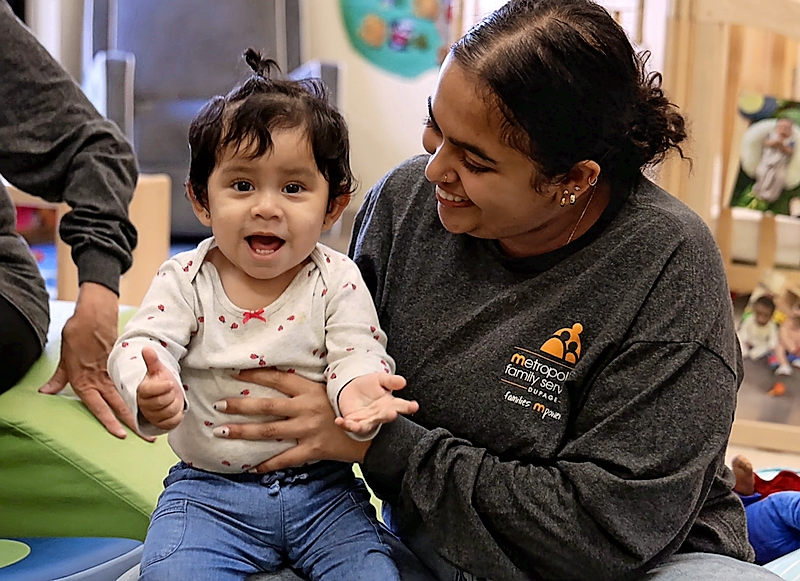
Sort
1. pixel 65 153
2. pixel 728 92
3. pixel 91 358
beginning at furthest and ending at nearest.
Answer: pixel 728 92 < pixel 65 153 < pixel 91 358

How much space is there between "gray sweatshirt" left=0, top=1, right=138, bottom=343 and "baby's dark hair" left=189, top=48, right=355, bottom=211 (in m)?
0.58

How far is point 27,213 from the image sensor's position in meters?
4.61

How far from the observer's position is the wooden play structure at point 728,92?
257cm

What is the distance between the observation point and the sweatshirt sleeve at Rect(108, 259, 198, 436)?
43.2 inches

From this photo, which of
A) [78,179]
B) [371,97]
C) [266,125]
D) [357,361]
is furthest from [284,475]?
[371,97]

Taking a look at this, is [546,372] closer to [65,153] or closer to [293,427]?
[293,427]

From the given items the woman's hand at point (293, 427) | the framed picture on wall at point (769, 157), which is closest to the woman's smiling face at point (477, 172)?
the woman's hand at point (293, 427)

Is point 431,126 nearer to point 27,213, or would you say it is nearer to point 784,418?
point 784,418

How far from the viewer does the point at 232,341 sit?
1.19m

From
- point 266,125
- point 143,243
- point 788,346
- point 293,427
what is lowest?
point 788,346

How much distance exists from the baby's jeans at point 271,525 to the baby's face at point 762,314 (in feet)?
6.46

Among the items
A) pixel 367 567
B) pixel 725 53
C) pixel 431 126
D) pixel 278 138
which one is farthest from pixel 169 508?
pixel 725 53

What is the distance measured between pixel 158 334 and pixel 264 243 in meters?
0.16

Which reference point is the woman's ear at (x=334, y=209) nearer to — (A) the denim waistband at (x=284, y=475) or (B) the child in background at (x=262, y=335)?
(B) the child in background at (x=262, y=335)
